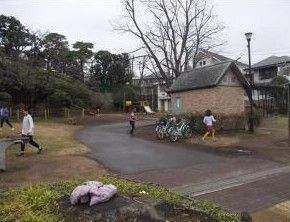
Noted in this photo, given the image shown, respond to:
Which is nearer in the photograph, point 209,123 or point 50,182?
point 50,182

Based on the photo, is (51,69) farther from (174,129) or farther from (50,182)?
(50,182)

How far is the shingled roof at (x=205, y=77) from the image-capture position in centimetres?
2984

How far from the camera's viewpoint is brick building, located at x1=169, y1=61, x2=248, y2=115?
2986 centimetres

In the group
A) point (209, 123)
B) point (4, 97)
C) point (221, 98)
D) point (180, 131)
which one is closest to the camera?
point (209, 123)

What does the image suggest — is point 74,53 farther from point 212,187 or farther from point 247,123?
point 212,187

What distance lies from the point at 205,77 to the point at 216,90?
6.66 ft

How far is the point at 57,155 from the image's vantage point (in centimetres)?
1716

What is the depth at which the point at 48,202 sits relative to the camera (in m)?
5.65

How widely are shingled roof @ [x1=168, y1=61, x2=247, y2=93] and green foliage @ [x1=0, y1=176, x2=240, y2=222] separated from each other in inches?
932

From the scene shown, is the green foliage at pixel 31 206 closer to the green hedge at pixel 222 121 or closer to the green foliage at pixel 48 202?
the green foliage at pixel 48 202

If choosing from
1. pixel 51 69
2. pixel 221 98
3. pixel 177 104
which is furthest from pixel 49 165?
pixel 51 69

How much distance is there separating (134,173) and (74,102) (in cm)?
3046

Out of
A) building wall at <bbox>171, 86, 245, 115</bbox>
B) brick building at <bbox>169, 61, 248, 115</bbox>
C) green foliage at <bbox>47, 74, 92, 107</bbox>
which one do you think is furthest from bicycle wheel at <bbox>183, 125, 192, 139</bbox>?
green foliage at <bbox>47, 74, 92, 107</bbox>

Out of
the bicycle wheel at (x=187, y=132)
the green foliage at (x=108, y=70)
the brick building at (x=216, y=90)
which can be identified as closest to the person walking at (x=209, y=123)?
the bicycle wheel at (x=187, y=132)
